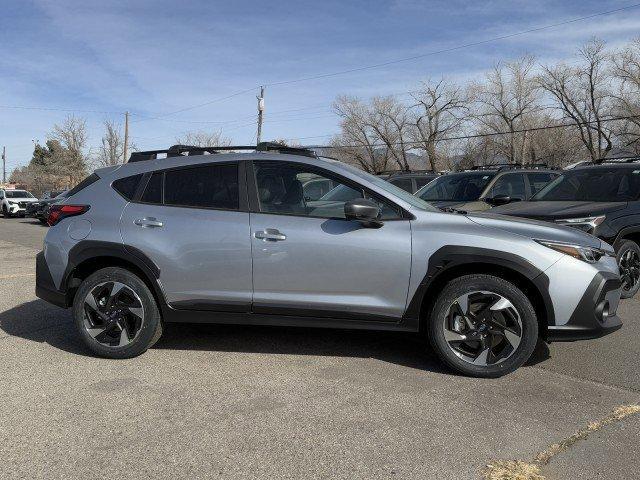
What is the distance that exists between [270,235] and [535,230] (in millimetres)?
1986

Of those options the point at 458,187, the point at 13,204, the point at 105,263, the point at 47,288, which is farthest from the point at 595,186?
the point at 13,204

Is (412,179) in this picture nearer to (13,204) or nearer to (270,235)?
(270,235)

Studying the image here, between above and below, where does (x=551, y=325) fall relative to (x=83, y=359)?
above

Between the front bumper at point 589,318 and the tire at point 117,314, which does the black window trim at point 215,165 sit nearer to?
the tire at point 117,314

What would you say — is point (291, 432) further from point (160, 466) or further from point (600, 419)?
point (600, 419)

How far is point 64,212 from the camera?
4.82 meters

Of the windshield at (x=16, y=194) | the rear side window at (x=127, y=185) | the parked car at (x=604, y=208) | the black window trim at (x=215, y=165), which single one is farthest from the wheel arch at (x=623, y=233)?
the windshield at (x=16, y=194)

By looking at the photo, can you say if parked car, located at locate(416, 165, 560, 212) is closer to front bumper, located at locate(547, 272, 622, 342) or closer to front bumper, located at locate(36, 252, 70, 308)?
front bumper, located at locate(547, 272, 622, 342)

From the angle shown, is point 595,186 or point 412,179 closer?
point 595,186

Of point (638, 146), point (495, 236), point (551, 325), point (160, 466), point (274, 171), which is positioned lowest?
point (160, 466)

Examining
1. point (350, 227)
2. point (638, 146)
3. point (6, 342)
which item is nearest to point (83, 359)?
point (6, 342)

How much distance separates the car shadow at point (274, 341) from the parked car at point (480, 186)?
495cm

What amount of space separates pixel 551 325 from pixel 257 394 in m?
2.13

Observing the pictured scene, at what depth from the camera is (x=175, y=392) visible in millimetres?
3932
